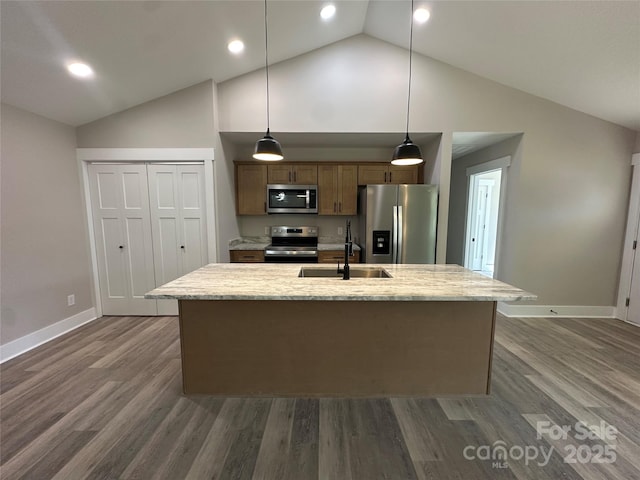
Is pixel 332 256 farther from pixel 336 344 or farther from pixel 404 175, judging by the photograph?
pixel 336 344

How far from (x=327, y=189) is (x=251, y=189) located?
1177 millimetres

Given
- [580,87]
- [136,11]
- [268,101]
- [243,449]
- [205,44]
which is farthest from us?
[268,101]

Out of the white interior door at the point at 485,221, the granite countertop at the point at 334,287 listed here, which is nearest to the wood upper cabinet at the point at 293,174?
the granite countertop at the point at 334,287

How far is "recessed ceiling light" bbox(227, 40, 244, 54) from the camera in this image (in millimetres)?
2884

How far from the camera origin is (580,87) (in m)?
2.95

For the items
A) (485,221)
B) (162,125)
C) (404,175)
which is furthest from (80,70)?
(485,221)

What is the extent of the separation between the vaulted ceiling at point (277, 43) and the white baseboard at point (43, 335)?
2334mm

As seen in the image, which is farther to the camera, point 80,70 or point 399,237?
point 399,237

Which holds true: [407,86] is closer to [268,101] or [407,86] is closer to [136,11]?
[268,101]

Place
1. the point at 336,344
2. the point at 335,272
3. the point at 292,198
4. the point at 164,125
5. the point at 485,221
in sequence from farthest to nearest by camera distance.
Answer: the point at 485,221, the point at 292,198, the point at 164,125, the point at 335,272, the point at 336,344

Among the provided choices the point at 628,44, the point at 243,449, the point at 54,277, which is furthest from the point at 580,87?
the point at 54,277

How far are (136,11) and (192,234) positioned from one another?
225 centimetres

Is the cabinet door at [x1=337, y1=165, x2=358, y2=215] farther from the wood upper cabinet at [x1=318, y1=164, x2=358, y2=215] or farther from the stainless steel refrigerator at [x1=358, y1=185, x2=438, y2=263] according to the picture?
the stainless steel refrigerator at [x1=358, y1=185, x2=438, y2=263]

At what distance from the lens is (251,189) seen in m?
4.14
